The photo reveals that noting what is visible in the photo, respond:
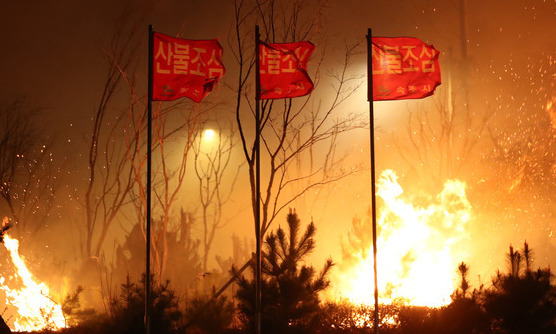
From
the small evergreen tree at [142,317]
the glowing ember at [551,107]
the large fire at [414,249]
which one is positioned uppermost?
the glowing ember at [551,107]

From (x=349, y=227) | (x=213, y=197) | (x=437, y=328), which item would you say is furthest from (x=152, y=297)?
(x=349, y=227)

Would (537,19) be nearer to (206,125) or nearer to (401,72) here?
(401,72)

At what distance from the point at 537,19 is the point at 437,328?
8.03 m

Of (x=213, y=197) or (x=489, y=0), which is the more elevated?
(x=489, y=0)

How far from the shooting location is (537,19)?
14.3 metres

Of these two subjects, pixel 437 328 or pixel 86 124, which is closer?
pixel 437 328

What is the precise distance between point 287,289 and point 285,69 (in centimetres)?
343

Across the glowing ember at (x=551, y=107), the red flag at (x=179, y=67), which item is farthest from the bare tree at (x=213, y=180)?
the glowing ember at (x=551, y=107)

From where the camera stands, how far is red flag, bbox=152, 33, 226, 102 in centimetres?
904

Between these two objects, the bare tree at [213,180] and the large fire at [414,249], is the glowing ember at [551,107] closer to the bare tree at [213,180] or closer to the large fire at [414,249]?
the large fire at [414,249]

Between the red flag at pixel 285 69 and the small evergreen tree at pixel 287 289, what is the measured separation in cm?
200

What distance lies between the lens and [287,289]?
31.4ft

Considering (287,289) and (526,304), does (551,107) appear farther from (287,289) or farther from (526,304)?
(287,289)

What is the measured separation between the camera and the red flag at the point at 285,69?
30.9 ft
